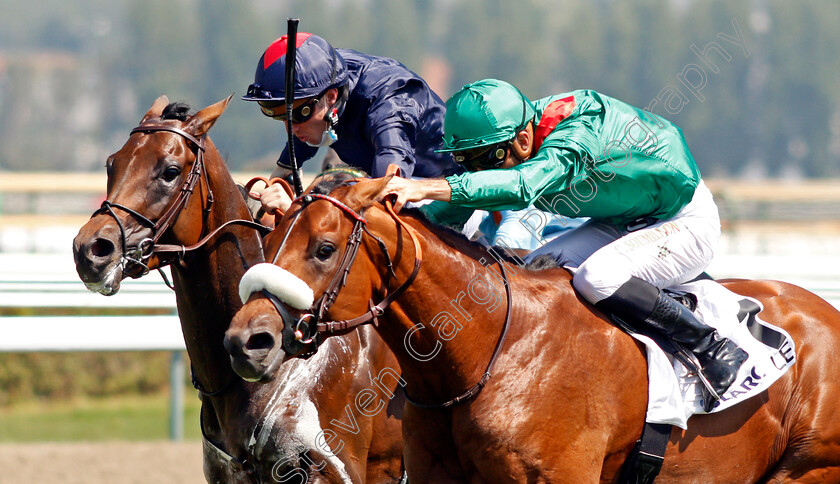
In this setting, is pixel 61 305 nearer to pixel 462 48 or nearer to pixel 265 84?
pixel 265 84

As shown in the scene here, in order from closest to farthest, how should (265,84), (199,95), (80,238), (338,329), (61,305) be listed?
(338,329), (80,238), (265,84), (61,305), (199,95)

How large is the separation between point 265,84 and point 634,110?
1327 millimetres

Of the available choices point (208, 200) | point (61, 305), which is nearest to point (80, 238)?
point (208, 200)

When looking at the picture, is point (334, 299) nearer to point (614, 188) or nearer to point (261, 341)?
point (261, 341)

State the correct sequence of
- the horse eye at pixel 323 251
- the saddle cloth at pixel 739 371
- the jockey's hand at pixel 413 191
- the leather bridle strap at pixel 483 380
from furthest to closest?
the saddle cloth at pixel 739 371
the leather bridle strap at pixel 483 380
the jockey's hand at pixel 413 191
the horse eye at pixel 323 251

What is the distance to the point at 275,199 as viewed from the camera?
363 centimetres

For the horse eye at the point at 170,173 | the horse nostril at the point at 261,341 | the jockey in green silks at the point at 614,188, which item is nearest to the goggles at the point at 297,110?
the horse eye at the point at 170,173

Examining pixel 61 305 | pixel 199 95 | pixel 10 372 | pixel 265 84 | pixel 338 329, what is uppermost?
pixel 265 84

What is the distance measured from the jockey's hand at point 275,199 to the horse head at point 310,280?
2.21 ft

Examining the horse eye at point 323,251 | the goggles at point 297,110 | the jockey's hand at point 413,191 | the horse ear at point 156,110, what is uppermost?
the jockey's hand at point 413,191

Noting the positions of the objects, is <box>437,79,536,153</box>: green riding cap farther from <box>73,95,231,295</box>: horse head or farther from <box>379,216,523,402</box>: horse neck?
<box>73,95,231,295</box>: horse head

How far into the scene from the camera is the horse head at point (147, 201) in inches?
138

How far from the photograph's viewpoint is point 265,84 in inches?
146

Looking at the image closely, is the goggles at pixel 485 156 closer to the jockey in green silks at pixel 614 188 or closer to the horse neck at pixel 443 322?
the jockey in green silks at pixel 614 188
